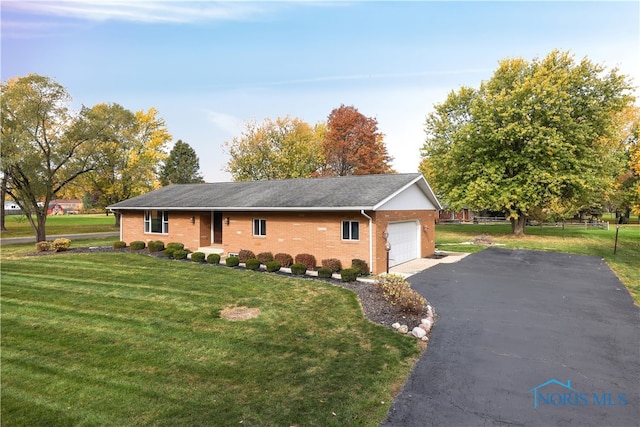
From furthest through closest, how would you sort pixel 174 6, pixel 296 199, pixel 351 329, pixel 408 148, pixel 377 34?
pixel 408 148 → pixel 296 199 → pixel 377 34 → pixel 174 6 → pixel 351 329

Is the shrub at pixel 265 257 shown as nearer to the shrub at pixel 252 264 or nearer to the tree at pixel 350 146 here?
the shrub at pixel 252 264

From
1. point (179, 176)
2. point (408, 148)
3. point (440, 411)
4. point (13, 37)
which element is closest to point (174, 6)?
point (13, 37)

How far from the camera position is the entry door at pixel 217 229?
21188 millimetres

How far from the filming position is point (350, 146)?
1811 inches

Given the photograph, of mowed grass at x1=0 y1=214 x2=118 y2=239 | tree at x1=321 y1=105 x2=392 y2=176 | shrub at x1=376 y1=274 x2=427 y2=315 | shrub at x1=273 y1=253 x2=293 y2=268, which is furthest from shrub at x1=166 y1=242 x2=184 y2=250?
tree at x1=321 y1=105 x2=392 y2=176

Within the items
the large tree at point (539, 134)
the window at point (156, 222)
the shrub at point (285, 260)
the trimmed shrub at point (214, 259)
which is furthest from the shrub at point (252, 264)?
the large tree at point (539, 134)

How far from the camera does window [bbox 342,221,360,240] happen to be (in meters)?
15.0

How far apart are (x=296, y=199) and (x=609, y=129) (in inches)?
1067

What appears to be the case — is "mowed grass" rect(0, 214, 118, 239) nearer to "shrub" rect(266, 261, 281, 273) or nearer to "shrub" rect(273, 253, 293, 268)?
"shrub" rect(273, 253, 293, 268)

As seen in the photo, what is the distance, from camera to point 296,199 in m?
17.1

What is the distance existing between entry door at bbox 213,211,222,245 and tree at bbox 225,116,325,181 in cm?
2274

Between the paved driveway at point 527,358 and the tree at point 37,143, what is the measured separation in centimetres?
2589

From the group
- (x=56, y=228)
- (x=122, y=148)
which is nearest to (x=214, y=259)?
(x=122, y=148)

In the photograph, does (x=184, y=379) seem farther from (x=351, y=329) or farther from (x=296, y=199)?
(x=296, y=199)
